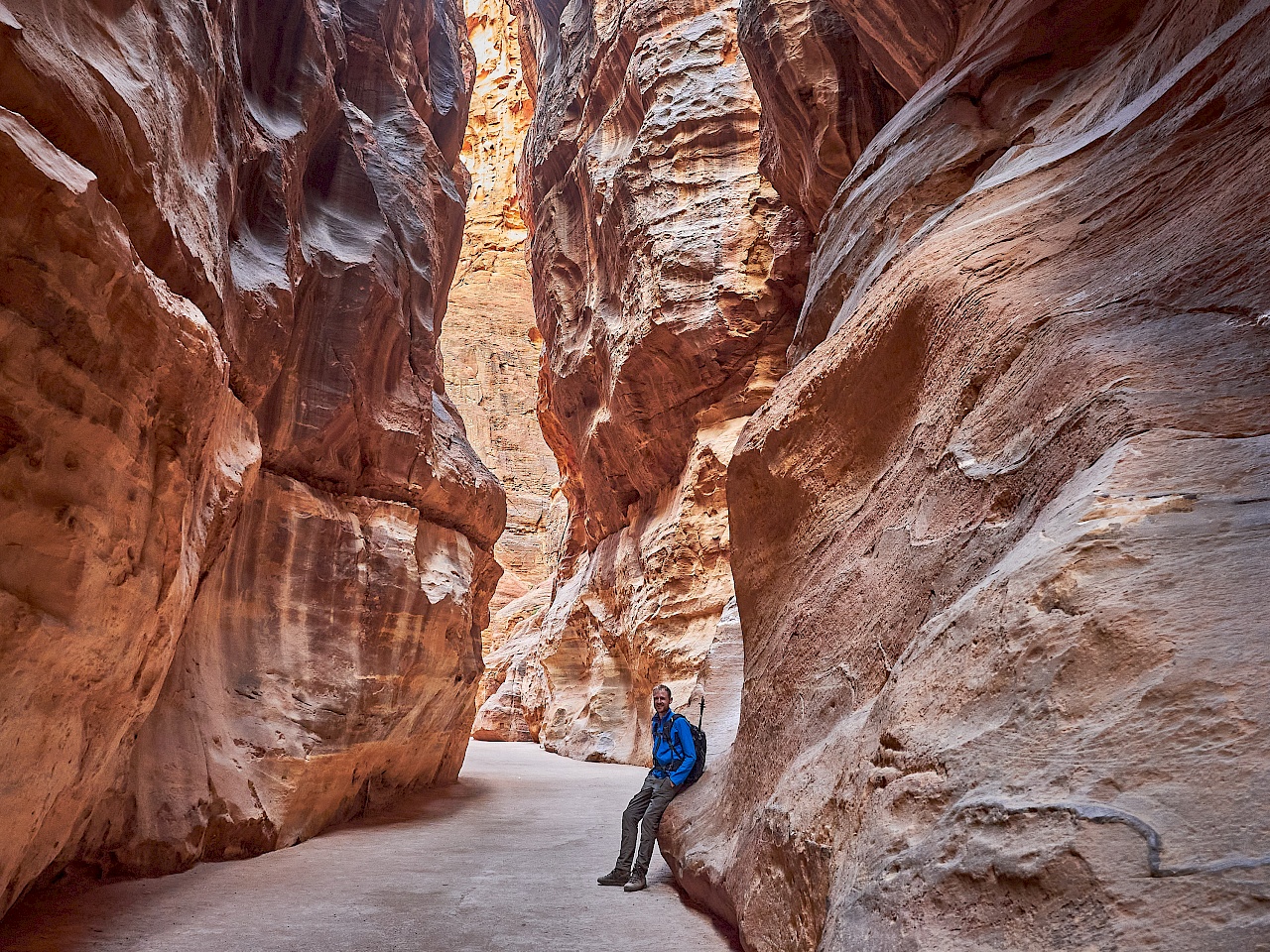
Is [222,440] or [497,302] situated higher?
[497,302]

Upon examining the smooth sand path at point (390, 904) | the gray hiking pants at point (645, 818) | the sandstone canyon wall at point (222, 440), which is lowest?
the smooth sand path at point (390, 904)

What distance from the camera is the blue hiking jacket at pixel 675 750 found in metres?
6.15

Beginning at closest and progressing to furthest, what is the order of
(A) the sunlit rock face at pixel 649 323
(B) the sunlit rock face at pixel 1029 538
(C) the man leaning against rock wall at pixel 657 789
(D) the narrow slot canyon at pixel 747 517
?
(B) the sunlit rock face at pixel 1029 538, (D) the narrow slot canyon at pixel 747 517, (C) the man leaning against rock wall at pixel 657 789, (A) the sunlit rock face at pixel 649 323

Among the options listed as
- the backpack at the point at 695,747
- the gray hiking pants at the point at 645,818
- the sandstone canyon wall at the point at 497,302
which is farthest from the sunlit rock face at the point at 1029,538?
the sandstone canyon wall at the point at 497,302

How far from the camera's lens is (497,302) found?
47.6 metres

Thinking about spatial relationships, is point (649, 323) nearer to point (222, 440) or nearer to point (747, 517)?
point (747, 517)

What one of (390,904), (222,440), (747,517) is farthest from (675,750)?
(222,440)

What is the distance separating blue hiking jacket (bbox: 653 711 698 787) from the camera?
6.15m

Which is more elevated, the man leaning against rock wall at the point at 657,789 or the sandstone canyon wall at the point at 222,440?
the sandstone canyon wall at the point at 222,440

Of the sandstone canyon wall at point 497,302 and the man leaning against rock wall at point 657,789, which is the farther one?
the sandstone canyon wall at point 497,302

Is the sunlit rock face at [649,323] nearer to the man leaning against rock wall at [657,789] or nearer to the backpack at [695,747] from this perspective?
the backpack at [695,747]

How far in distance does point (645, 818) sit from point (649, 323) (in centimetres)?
1201

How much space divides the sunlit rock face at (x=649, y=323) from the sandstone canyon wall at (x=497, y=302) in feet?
69.7

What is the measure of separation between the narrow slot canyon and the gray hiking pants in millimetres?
147
